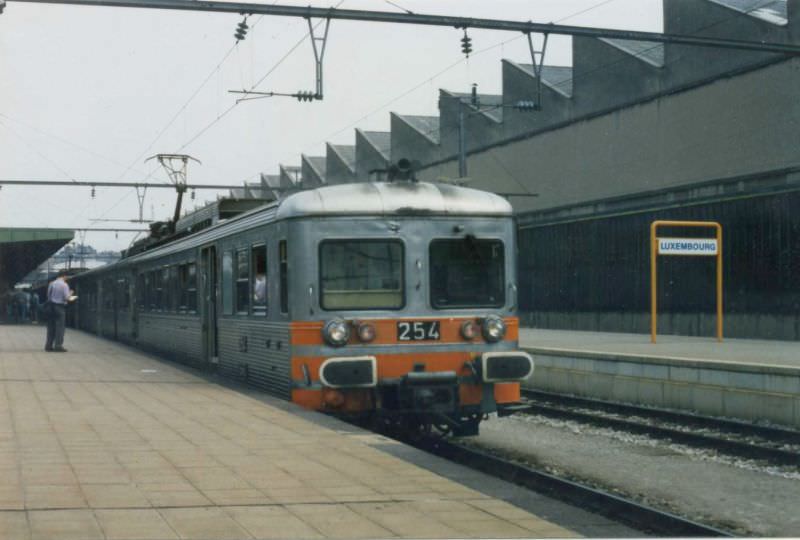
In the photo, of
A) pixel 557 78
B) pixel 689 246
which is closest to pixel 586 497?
pixel 689 246

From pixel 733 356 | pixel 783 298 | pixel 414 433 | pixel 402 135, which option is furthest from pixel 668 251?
pixel 402 135

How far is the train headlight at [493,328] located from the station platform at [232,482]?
1783 mm

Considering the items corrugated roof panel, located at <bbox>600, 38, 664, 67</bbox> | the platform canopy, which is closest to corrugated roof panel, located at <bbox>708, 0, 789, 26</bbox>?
corrugated roof panel, located at <bbox>600, 38, 664, 67</bbox>

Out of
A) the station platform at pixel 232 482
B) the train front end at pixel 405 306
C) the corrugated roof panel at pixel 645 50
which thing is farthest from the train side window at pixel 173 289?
the corrugated roof panel at pixel 645 50

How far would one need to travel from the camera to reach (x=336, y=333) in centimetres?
1036

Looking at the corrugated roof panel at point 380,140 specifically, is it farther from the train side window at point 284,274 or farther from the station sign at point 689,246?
the train side window at point 284,274

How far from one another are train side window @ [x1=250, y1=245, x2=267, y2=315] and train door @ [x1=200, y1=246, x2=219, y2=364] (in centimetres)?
250

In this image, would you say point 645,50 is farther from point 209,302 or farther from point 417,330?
point 417,330

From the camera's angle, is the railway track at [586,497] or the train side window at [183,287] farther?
the train side window at [183,287]

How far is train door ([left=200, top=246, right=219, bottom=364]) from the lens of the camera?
15.4 m

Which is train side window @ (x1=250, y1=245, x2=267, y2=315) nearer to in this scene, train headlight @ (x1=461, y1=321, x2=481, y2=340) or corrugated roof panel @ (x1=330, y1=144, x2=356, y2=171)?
train headlight @ (x1=461, y1=321, x2=481, y2=340)

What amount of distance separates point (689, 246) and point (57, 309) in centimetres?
1162

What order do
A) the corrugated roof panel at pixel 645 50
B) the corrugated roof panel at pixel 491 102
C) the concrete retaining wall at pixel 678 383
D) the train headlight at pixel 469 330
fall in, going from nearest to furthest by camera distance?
the train headlight at pixel 469 330, the concrete retaining wall at pixel 678 383, the corrugated roof panel at pixel 645 50, the corrugated roof panel at pixel 491 102

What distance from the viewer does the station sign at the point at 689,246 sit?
19016 millimetres
